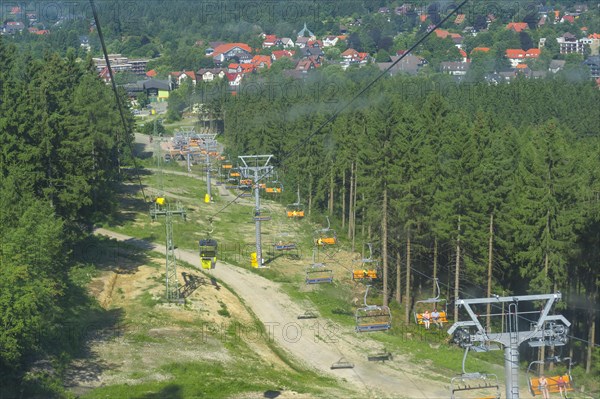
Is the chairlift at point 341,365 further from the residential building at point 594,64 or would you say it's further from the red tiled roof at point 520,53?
the red tiled roof at point 520,53

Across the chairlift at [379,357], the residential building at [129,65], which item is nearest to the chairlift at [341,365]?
the chairlift at [379,357]

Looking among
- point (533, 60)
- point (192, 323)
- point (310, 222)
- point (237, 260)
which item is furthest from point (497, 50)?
point (192, 323)

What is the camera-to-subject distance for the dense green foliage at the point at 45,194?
30984 mm

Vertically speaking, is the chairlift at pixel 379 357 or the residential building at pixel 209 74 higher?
the residential building at pixel 209 74

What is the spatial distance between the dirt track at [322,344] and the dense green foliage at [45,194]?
848 cm

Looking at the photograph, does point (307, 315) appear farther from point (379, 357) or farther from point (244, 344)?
point (379, 357)

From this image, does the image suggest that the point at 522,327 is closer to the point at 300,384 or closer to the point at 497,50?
the point at 300,384

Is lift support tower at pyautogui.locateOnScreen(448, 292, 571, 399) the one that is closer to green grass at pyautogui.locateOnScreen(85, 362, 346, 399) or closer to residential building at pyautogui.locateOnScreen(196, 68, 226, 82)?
green grass at pyautogui.locateOnScreen(85, 362, 346, 399)

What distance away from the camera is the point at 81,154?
5112 cm

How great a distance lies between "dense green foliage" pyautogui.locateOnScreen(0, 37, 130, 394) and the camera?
31.0m

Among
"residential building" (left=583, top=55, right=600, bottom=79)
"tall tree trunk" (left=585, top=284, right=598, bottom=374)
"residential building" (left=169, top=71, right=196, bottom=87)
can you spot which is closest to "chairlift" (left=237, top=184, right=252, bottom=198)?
"tall tree trunk" (left=585, top=284, right=598, bottom=374)

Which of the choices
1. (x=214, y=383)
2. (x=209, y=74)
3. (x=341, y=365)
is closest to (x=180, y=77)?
(x=209, y=74)

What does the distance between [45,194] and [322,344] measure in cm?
1800

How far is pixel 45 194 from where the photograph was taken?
48219mm
